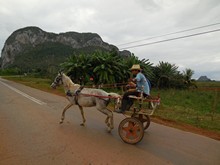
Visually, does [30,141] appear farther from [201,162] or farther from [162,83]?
[162,83]

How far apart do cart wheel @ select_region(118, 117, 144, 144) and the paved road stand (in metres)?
0.17

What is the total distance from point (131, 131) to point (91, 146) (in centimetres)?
116

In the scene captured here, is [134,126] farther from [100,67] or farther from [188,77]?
[188,77]

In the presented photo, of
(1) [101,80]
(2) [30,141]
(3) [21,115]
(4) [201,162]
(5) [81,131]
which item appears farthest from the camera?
(1) [101,80]

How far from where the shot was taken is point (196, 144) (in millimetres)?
5430

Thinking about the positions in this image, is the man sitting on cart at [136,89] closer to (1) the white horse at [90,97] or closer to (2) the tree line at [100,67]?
(1) the white horse at [90,97]

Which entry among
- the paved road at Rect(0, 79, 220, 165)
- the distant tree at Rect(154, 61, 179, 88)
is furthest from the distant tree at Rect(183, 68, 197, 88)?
the paved road at Rect(0, 79, 220, 165)

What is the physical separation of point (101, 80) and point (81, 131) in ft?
41.0

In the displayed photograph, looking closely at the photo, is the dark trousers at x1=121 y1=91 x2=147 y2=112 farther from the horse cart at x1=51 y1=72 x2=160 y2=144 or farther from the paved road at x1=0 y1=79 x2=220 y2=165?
the paved road at x1=0 y1=79 x2=220 y2=165

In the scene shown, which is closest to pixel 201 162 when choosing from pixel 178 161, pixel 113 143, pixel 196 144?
pixel 178 161

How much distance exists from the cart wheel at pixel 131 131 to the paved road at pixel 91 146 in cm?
17

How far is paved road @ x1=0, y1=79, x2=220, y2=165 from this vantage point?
4.25 metres

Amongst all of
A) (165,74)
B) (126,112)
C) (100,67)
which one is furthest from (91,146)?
(165,74)

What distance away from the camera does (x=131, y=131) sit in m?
5.36
